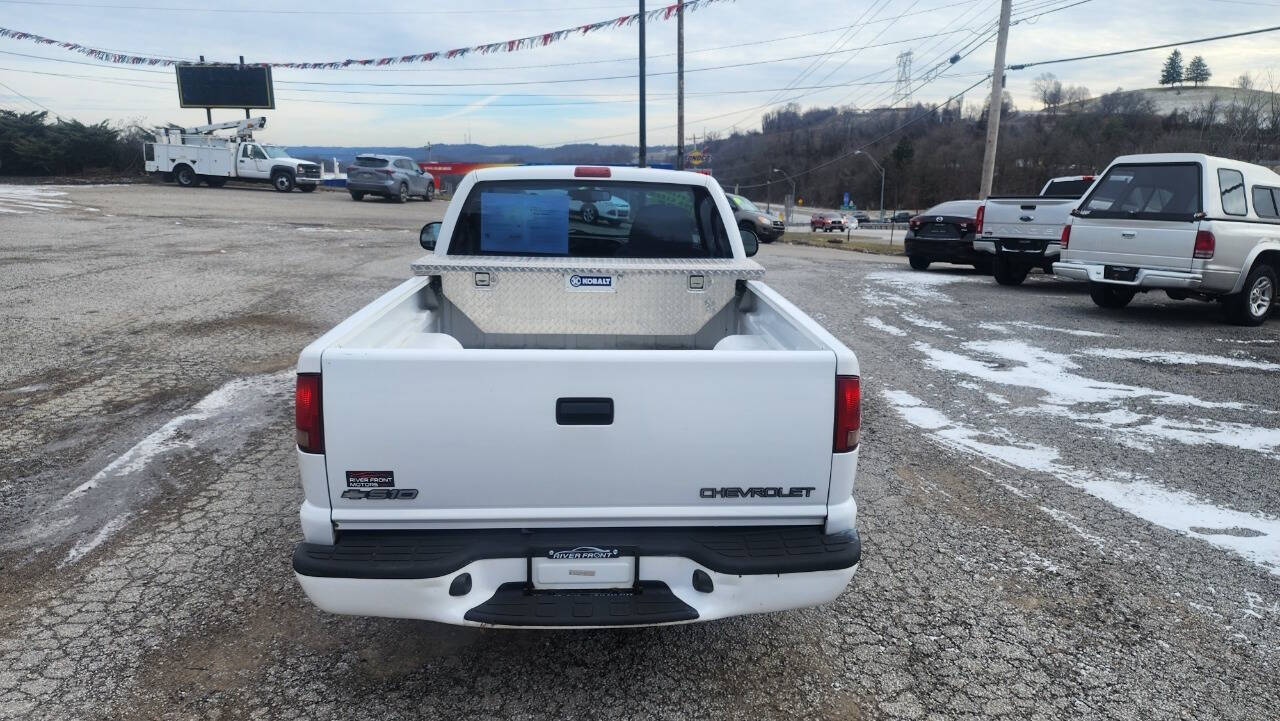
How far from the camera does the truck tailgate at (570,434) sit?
2.44m

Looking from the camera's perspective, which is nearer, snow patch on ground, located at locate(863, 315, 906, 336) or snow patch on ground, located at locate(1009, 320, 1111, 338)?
snow patch on ground, located at locate(1009, 320, 1111, 338)

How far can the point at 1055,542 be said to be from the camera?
Result: 4035mm

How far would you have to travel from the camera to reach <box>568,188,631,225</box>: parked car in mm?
4586

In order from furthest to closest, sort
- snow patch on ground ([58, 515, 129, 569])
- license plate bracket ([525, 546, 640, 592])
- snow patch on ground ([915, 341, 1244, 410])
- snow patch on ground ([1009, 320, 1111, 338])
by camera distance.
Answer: snow patch on ground ([1009, 320, 1111, 338]), snow patch on ground ([915, 341, 1244, 410]), snow patch on ground ([58, 515, 129, 569]), license plate bracket ([525, 546, 640, 592])

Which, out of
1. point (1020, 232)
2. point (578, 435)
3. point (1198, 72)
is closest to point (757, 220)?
point (1020, 232)

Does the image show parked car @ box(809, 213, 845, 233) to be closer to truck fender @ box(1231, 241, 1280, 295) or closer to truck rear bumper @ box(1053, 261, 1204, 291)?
truck rear bumper @ box(1053, 261, 1204, 291)

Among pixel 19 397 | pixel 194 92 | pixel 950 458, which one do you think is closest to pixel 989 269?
pixel 950 458

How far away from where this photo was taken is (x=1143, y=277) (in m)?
9.66

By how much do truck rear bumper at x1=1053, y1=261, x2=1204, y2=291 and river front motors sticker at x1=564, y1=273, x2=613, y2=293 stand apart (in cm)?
822

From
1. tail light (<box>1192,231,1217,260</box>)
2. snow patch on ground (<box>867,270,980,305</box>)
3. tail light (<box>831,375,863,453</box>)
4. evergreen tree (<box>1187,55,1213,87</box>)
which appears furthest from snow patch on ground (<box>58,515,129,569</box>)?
evergreen tree (<box>1187,55,1213,87</box>)

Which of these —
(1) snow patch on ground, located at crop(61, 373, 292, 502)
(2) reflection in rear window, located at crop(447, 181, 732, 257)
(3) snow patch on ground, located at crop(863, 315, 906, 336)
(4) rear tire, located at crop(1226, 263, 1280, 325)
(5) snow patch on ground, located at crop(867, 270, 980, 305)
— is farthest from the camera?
(5) snow patch on ground, located at crop(867, 270, 980, 305)

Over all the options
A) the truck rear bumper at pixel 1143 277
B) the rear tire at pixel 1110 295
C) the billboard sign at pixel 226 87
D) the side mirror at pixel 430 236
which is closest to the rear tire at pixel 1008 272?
the rear tire at pixel 1110 295

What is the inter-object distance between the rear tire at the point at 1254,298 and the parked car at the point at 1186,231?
0.01 meters

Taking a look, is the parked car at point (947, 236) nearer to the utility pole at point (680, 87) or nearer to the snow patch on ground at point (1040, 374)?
the snow patch on ground at point (1040, 374)
